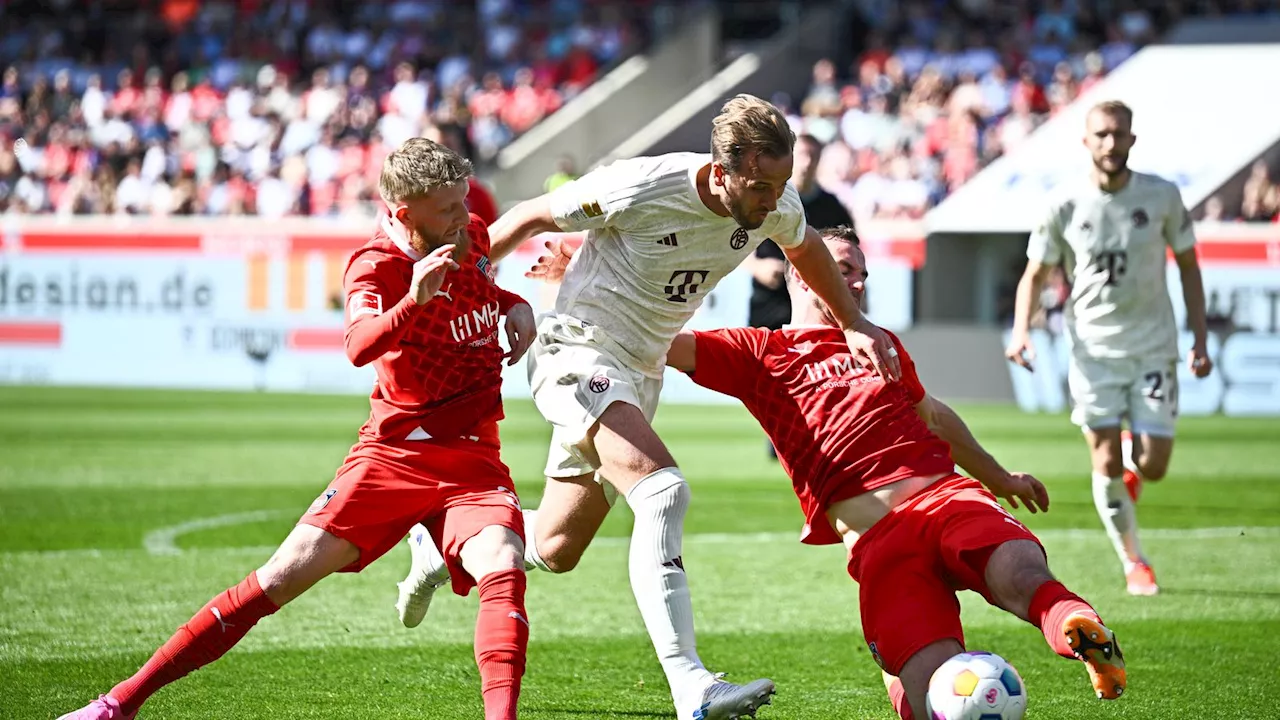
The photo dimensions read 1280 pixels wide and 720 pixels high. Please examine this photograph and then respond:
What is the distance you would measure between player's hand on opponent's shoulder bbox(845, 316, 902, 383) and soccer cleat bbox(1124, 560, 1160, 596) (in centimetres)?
321

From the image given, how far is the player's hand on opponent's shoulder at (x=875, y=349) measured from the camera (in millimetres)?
4961

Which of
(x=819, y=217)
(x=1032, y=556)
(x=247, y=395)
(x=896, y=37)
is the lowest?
(x=247, y=395)

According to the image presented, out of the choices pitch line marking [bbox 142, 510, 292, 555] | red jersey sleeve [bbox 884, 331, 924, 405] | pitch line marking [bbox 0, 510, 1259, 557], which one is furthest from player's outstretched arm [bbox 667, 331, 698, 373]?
pitch line marking [bbox 142, 510, 292, 555]

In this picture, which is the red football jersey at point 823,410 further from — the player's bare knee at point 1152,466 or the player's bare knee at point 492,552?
the player's bare knee at point 1152,466

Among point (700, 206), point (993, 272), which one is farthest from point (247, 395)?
point (700, 206)

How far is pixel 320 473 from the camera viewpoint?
12.7m

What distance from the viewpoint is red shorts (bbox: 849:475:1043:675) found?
4.66 meters

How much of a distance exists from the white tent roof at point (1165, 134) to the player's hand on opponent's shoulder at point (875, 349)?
15836 mm

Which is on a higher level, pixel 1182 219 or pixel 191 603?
pixel 1182 219

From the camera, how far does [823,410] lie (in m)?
5.07

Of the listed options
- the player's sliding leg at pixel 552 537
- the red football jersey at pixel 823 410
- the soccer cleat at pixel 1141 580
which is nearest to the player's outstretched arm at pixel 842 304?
the red football jersey at pixel 823 410

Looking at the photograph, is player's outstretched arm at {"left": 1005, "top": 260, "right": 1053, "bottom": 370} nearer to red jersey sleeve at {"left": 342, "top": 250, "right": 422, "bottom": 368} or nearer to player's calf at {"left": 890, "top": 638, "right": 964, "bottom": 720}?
player's calf at {"left": 890, "top": 638, "right": 964, "bottom": 720}

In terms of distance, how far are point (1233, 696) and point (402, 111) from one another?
23.2 m

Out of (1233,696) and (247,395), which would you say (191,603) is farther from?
(247,395)
